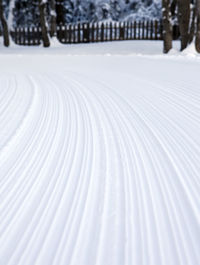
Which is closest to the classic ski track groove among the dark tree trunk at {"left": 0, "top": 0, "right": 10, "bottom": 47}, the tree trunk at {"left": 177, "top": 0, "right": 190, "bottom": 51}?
the tree trunk at {"left": 177, "top": 0, "right": 190, "bottom": 51}

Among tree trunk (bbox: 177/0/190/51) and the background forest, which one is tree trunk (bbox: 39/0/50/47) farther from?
tree trunk (bbox: 177/0/190/51)

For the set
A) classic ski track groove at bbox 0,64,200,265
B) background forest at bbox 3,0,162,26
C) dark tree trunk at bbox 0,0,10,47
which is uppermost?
background forest at bbox 3,0,162,26

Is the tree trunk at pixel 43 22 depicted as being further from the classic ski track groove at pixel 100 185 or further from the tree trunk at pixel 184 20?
the classic ski track groove at pixel 100 185

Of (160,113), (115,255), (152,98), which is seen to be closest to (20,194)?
(115,255)

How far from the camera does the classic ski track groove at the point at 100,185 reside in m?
1.38

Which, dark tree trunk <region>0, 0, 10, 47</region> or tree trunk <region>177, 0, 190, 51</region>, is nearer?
tree trunk <region>177, 0, 190, 51</region>

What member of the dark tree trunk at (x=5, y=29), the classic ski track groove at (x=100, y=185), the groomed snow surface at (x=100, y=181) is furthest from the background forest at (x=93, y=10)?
the classic ski track groove at (x=100, y=185)

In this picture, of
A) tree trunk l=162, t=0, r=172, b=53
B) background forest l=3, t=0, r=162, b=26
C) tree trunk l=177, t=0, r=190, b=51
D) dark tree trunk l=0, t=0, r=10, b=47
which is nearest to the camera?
tree trunk l=177, t=0, r=190, b=51

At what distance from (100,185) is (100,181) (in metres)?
0.05

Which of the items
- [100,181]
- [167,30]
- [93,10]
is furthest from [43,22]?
[100,181]

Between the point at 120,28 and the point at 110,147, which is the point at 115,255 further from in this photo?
the point at 120,28

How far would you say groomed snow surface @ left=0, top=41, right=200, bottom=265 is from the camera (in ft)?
4.54

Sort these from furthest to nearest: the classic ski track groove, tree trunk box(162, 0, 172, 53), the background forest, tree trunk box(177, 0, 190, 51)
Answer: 1. the background forest
2. tree trunk box(162, 0, 172, 53)
3. tree trunk box(177, 0, 190, 51)
4. the classic ski track groove

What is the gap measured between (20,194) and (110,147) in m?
0.87
